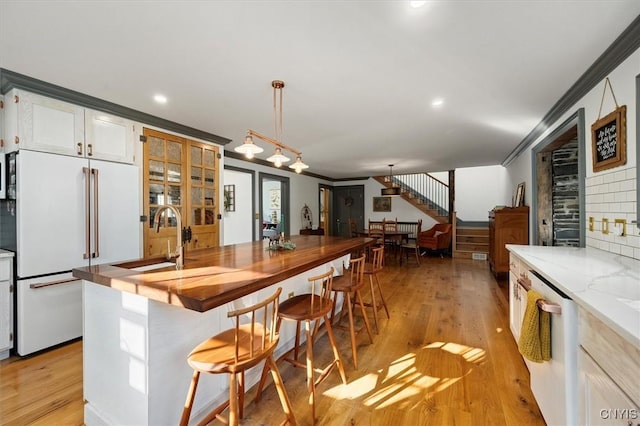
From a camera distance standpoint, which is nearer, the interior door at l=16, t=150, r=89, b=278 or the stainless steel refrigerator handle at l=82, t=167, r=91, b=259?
the interior door at l=16, t=150, r=89, b=278

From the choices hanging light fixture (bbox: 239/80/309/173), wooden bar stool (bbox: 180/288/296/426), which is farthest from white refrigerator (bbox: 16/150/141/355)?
wooden bar stool (bbox: 180/288/296/426)

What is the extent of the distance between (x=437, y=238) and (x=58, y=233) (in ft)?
22.5

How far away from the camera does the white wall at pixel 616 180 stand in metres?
1.77

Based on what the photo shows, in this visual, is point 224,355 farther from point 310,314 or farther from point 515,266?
point 515,266

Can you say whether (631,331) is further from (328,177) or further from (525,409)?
(328,177)

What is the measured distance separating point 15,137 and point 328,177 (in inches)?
284

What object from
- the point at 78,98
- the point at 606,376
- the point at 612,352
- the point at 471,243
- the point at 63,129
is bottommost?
the point at 471,243

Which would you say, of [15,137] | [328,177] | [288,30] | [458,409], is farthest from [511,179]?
[15,137]

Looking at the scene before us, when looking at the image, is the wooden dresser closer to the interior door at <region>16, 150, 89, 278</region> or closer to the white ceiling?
the white ceiling

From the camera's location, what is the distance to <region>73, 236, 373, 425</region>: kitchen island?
129 cm

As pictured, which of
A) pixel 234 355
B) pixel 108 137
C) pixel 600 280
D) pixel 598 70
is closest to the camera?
pixel 234 355

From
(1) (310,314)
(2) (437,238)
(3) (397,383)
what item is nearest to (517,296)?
(3) (397,383)

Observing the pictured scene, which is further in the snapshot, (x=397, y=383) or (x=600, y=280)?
(x=397, y=383)

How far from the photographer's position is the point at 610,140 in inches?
79.0
